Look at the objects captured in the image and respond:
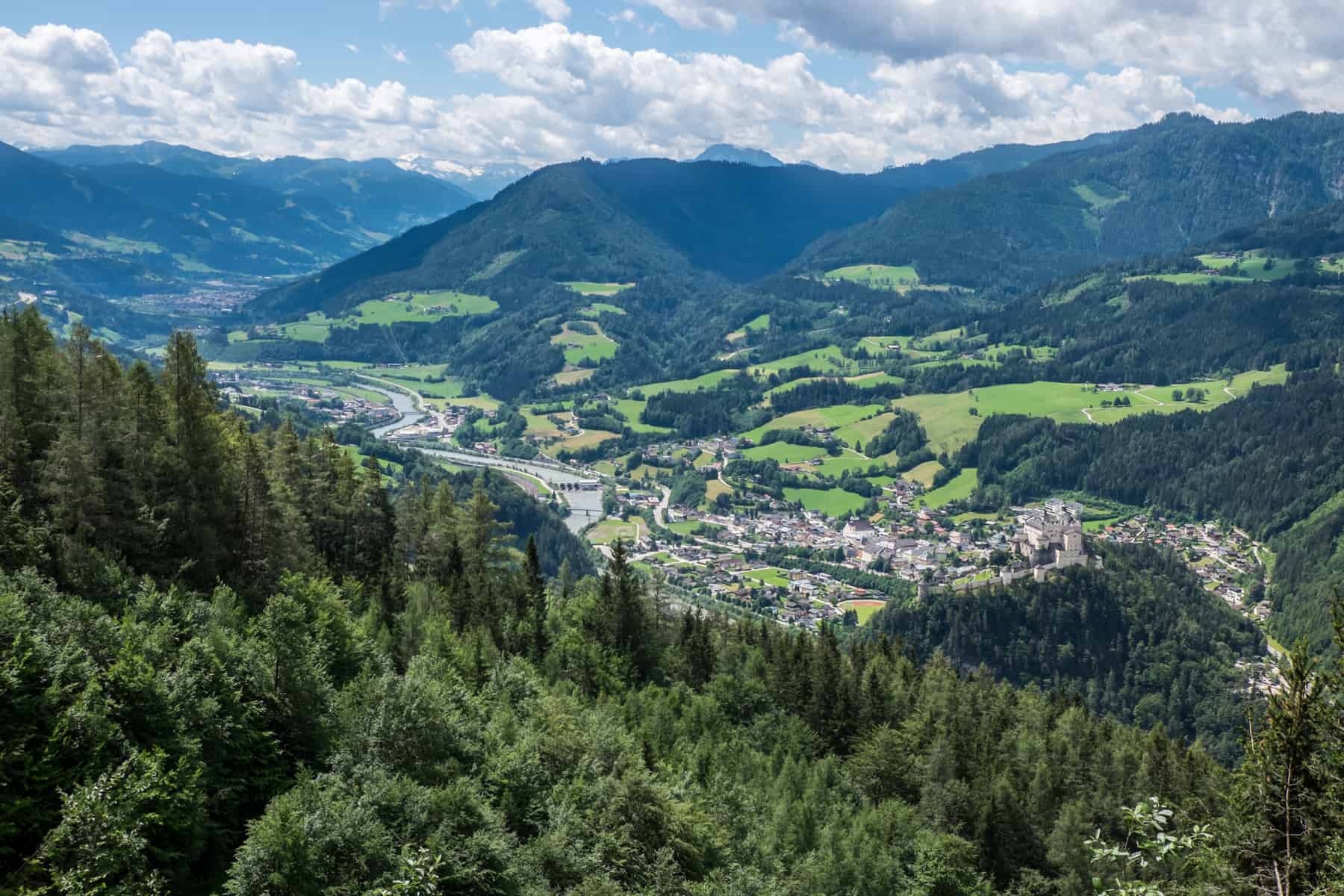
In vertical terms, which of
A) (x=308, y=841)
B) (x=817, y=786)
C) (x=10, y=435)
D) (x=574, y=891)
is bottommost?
(x=817, y=786)

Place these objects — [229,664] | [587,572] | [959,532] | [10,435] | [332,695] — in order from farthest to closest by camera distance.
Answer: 1. [959,532]
2. [587,572]
3. [10,435]
4. [332,695]
5. [229,664]

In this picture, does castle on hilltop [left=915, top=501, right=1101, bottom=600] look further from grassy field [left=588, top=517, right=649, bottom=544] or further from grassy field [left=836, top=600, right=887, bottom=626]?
grassy field [left=588, top=517, right=649, bottom=544]

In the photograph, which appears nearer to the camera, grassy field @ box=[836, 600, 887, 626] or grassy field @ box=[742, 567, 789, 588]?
grassy field @ box=[836, 600, 887, 626]

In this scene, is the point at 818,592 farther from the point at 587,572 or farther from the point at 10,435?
the point at 10,435

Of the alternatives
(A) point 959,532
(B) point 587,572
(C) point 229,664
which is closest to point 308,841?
(C) point 229,664

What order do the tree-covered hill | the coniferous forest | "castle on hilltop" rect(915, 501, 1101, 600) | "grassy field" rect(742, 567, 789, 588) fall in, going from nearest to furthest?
the coniferous forest → the tree-covered hill → "castle on hilltop" rect(915, 501, 1101, 600) → "grassy field" rect(742, 567, 789, 588)

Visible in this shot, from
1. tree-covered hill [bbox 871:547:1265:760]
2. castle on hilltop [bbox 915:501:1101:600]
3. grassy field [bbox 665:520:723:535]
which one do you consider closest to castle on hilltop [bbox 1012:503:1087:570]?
castle on hilltop [bbox 915:501:1101:600]

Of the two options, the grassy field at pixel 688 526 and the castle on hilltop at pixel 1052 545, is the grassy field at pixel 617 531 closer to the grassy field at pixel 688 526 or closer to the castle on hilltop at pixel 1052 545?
the grassy field at pixel 688 526

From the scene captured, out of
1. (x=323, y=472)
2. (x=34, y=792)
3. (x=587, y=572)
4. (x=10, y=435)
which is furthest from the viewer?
(x=587, y=572)

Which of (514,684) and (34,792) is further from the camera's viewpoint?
(514,684)
